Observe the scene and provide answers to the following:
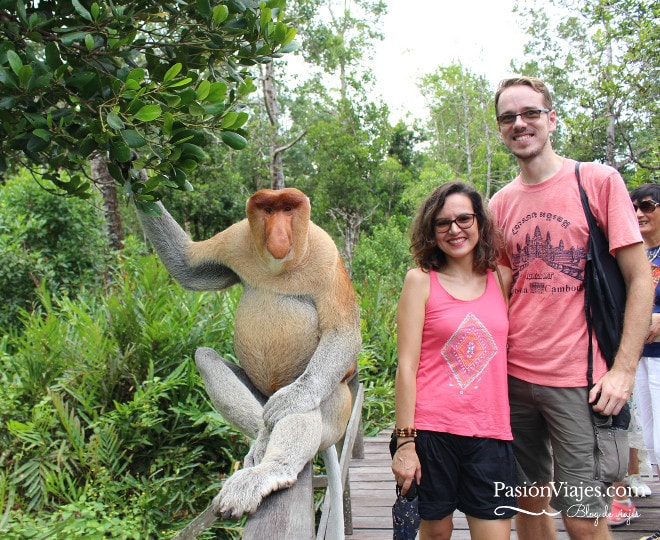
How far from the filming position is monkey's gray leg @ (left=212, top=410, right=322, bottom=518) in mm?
1519

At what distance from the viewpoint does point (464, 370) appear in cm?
188

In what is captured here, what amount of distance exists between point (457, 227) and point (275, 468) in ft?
3.27

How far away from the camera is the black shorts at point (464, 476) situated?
1813mm

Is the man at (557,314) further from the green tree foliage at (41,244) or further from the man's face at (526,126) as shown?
the green tree foliage at (41,244)

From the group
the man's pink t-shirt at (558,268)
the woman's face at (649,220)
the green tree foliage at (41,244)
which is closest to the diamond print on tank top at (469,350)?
the man's pink t-shirt at (558,268)

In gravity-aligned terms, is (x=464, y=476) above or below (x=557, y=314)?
below

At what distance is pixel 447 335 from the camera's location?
1.89 m

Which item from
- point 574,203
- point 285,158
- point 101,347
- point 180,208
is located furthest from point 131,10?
point 285,158

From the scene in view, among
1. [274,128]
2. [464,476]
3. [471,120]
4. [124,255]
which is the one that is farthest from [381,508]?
[471,120]

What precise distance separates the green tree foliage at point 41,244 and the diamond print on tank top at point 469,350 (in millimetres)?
4388

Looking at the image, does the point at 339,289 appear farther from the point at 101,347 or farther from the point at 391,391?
the point at 391,391

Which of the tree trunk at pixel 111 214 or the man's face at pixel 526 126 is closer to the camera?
the man's face at pixel 526 126

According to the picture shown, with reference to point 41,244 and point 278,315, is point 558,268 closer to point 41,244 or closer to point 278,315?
point 278,315

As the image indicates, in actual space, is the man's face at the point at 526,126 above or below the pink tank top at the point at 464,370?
above
